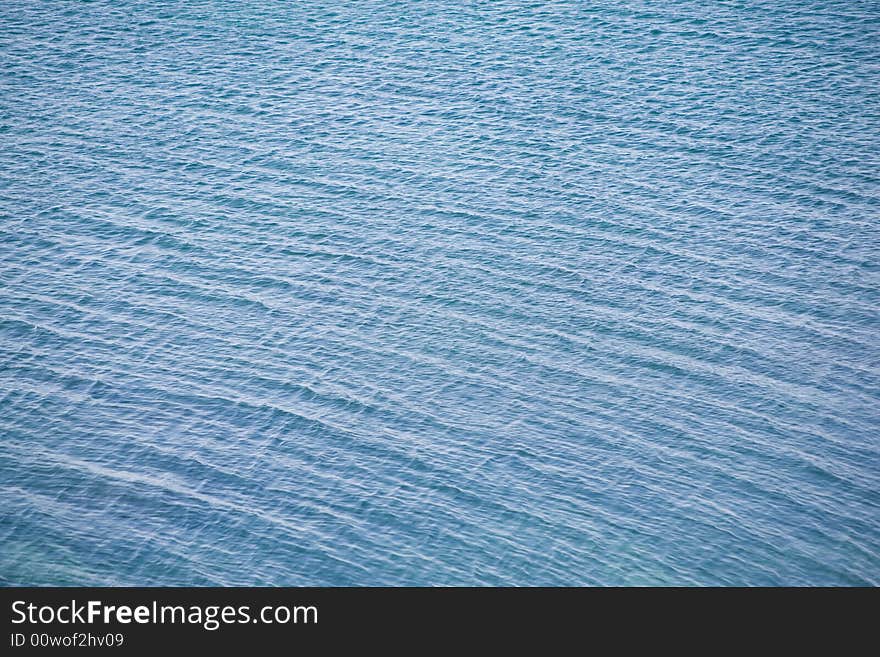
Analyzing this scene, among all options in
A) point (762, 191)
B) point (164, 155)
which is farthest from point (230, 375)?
point (762, 191)

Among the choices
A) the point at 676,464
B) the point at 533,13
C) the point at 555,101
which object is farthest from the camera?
the point at 533,13

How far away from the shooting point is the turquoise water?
5519cm

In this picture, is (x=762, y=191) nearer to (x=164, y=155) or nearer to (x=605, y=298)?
(x=605, y=298)

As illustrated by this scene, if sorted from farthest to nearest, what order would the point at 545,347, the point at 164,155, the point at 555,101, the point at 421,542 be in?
1. the point at 555,101
2. the point at 164,155
3. the point at 545,347
4. the point at 421,542

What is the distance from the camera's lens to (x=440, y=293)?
237 feet

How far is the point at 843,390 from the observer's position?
63156 mm

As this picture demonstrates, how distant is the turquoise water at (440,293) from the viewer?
55188 mm

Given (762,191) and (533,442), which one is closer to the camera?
(533,442)

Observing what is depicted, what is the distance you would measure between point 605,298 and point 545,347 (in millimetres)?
6412

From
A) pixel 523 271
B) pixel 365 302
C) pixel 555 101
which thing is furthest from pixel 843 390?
pixel 555 101

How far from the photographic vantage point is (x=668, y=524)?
5503 cm

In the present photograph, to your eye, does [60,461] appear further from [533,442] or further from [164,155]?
[164,155]

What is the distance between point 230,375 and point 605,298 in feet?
76.2

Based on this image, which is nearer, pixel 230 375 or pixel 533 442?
pixel 533 442
